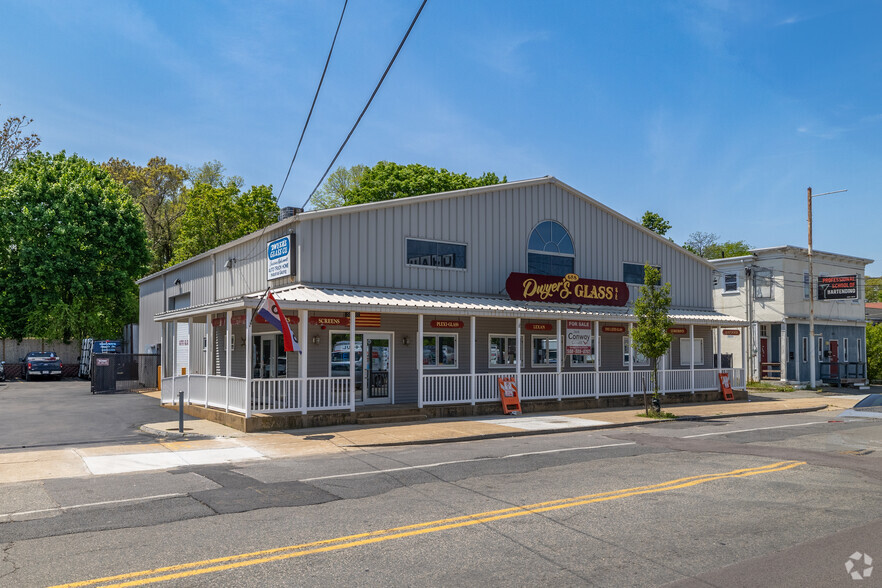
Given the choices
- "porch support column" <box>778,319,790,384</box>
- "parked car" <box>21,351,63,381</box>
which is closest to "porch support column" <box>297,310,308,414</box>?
"porch support column" <box>778,319,790,384</box>

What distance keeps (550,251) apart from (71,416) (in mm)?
16430

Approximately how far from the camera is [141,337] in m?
36.6

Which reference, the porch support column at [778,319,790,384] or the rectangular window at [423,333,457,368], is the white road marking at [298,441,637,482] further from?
the porch support column at [778,319,790,384]

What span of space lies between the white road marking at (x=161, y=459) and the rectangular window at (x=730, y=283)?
30572 mm

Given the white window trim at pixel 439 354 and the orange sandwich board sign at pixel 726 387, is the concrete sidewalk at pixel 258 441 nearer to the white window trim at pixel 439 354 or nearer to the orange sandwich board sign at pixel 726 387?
the white window trim at pixel 439 354

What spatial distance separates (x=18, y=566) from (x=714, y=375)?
84.4 ft

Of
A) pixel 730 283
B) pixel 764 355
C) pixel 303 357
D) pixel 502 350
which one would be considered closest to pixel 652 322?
pixel 502 350

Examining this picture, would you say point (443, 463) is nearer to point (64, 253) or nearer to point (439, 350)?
point (439, 350)

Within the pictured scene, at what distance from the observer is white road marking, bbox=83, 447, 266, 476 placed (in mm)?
12312

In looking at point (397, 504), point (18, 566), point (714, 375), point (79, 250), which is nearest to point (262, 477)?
point (397, 504)

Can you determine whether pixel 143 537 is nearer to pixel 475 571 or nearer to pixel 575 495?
pixel 475 571

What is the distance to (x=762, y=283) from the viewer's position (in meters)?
36.3

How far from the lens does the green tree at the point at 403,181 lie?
47781mm

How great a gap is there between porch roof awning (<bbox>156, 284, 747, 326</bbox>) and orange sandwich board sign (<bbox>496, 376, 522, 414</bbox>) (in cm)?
200
